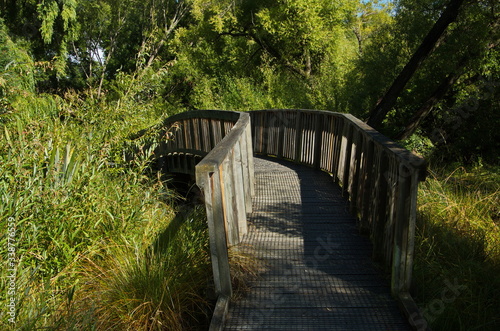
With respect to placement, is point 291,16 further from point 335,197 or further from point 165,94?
point 335,197

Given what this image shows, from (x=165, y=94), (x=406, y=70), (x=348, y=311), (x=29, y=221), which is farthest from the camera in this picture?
(x=165, y=94)

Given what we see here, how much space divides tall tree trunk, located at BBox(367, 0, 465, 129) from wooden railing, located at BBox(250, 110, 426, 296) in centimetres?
422

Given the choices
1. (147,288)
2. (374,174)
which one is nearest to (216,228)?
(147,288)

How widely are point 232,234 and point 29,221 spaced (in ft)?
6.94

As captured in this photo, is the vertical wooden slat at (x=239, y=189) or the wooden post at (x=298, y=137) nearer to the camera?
the vertical wooden slat at (x=239, y=189)

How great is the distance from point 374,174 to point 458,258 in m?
1.54

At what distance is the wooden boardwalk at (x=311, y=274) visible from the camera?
4047mm

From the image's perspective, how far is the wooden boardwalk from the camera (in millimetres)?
4047

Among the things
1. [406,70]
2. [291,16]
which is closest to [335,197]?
[406,70]

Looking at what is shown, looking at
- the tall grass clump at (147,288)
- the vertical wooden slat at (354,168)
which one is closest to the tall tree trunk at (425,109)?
the vertical wooden slat at (354,168)

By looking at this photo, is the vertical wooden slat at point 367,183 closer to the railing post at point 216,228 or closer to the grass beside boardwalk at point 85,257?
the grass beside boardwalk at point 85,257

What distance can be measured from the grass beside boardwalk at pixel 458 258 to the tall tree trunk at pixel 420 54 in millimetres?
5322

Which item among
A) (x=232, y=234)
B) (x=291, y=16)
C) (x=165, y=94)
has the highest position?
(x=291, y=16)

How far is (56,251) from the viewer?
5.19m
